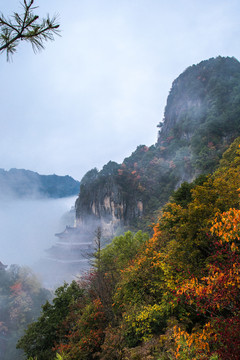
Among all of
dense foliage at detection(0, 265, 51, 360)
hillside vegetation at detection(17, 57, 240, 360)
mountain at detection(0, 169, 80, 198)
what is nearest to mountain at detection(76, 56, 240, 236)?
hillside vegetation at detection(17, 57, 240, 360)

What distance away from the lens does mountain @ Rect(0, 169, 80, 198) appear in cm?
16838

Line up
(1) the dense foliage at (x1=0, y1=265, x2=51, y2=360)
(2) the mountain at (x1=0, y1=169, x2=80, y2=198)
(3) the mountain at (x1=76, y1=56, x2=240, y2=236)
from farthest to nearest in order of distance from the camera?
(2) the mountain at (x1=0, y1=169, x2=80, y2=198)
(3) the mountain at (x1=76, y1=56, x2=240, y2=236)
(1) the dense foliage at (x1=0, y1=265, x2=51, y2=360)

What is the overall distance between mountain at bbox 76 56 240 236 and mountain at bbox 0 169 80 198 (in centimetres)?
13053

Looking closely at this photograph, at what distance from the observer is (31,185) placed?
180 metres

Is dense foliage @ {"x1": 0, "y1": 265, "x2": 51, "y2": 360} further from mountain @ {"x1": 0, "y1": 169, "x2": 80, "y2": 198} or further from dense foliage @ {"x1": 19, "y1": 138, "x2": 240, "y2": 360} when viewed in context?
mountain @ {"x1": 0, "y1": 169, "x2": 80, "y2": 198}

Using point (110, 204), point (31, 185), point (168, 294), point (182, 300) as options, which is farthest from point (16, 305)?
point (31, 185)

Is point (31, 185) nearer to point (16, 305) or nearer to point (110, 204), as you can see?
point (110, 204)

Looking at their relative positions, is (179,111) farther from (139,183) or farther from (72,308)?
(72,308)

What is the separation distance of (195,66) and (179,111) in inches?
686

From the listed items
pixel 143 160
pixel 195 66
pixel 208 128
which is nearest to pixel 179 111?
pixel 195 66

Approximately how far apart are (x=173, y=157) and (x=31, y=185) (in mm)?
173256

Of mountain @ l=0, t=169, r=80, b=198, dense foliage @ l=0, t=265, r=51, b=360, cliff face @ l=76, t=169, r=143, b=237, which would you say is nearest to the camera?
dense foliage @ l=0, t=265, r=51, b=360

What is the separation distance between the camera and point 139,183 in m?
50.2

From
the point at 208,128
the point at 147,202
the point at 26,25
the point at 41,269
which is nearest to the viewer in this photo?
the point at 26,25
